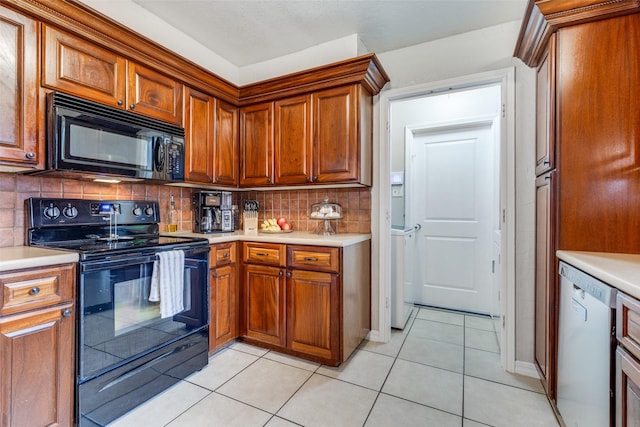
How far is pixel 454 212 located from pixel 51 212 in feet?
11.3

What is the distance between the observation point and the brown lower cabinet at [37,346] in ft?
3.99

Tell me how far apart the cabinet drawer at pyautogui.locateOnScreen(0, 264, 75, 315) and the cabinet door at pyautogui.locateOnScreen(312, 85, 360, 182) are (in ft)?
5.42

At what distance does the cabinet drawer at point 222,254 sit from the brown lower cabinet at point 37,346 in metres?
0.87

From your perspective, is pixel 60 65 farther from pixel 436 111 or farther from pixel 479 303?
pixel 479 303

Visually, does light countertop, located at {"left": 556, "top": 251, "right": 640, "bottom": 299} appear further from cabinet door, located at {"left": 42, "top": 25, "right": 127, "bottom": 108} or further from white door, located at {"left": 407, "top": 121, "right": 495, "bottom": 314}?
cabinet door, located at {"left": 42, "top": 25, "right": 127, "bottom": 108}

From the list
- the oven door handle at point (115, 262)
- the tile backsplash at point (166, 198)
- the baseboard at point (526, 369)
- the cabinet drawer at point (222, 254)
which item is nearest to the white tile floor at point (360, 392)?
the baseboard at point (526, 369)

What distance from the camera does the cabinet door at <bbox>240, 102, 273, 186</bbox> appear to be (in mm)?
2615

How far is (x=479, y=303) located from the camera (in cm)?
317

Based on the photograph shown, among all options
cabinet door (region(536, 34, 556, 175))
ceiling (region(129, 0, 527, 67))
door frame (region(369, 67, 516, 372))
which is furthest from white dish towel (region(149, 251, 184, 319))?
cabinet door (region(536, 34, 556, 175))

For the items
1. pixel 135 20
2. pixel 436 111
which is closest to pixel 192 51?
pixel 135 20

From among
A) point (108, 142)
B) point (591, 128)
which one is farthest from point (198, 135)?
point (591, 128)

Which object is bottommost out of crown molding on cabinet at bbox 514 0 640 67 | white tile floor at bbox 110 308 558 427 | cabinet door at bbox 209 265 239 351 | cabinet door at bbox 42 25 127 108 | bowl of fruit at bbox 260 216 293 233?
white tile floor at bbox 110 308 558 427

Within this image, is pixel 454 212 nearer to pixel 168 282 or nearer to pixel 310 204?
pixel 310 204

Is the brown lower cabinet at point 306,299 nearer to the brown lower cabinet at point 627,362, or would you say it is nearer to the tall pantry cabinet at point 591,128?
the tall pantry cabinet at point 591,128
